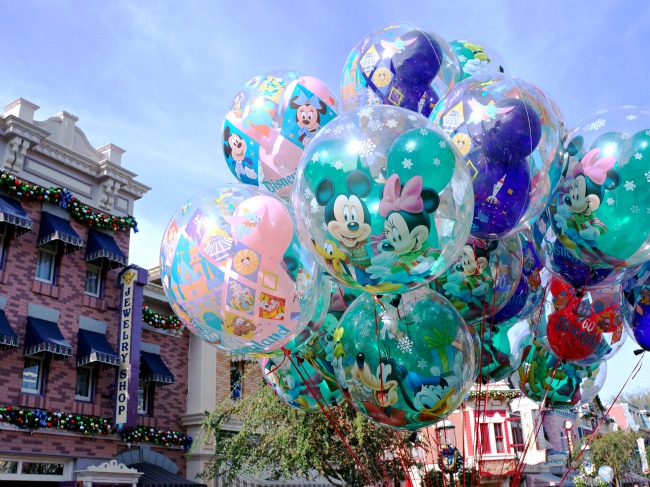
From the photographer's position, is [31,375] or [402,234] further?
[31,375]

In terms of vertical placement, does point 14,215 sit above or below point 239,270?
above

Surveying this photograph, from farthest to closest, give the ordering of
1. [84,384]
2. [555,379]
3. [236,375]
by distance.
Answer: [236,375] → [84,384] → [555,379]

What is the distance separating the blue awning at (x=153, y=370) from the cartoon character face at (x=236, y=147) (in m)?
11.5

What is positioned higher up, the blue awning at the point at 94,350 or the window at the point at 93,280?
the window at the point at 93,280

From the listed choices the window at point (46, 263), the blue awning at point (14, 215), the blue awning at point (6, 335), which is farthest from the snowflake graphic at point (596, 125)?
the window at point (46, 263)

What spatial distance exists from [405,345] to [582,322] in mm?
1769

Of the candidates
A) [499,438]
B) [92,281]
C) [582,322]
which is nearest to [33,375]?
[92,281]

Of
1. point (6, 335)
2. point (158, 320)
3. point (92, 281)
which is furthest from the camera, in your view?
point (158, 320)

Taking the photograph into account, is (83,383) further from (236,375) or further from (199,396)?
(236,375)

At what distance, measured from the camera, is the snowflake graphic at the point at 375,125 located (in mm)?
2864

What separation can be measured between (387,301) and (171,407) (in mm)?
13512

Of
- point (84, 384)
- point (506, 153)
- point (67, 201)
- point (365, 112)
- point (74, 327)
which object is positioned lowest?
point (506, 153)

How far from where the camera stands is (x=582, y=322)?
448 cm

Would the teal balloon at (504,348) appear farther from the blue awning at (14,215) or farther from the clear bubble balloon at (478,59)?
the blue awning at (14,215)
